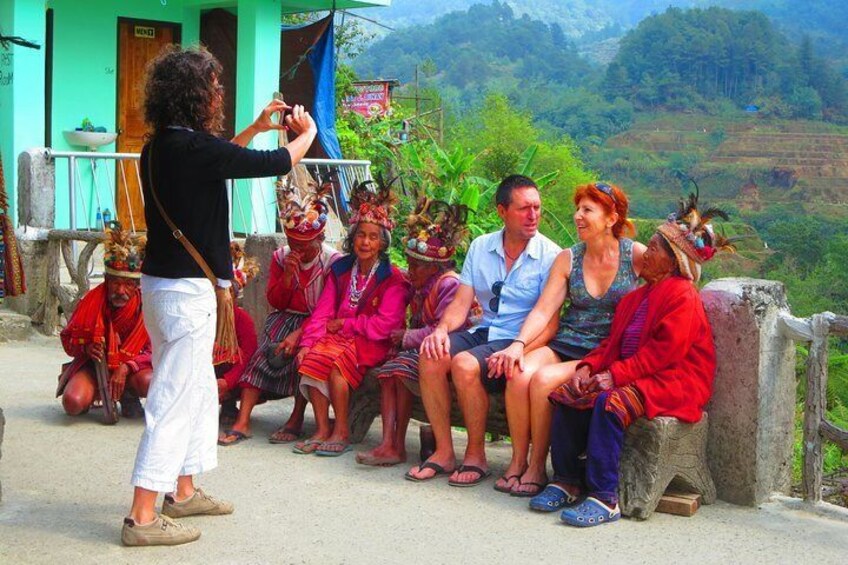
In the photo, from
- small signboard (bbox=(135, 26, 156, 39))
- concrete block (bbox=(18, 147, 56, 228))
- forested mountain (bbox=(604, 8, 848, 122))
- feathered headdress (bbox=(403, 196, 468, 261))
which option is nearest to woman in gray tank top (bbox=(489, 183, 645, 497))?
feathered headdress (bbox=(403, 196, 468, 261))

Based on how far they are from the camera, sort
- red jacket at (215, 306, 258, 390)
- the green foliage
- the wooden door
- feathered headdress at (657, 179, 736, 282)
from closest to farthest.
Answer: feathered headdress at (657, 179, 736, 282), red jacket at (215, 306, 258, 390), the green foliage, the wooden door

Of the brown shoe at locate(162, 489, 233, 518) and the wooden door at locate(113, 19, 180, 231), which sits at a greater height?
the wooden door at locate(113, 19, 180, 231)

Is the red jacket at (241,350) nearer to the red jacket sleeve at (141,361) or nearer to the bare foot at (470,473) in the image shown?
the red jacket sleeve at (141,361)

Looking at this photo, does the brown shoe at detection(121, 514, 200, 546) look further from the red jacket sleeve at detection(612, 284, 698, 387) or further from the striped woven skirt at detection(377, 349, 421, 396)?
the red jacket sleeve at detection(612, 284, 698, 387)

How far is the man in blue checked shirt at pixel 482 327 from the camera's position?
5445 millimetres

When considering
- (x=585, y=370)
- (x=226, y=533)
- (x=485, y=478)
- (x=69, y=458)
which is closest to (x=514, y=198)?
(x=585, y=370)

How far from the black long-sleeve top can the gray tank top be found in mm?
1744

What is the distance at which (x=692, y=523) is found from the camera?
15.9ft

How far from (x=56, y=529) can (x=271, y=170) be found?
5.83 feet

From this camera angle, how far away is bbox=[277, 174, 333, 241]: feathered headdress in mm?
6281

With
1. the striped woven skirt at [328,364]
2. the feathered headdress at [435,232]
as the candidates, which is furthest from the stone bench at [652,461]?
the striped woven skirt at [328,364]

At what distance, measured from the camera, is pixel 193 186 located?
14.3ft

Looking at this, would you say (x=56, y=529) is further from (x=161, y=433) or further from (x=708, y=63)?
(x=708, y=63)

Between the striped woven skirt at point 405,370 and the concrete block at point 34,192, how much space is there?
5.08 metres
